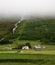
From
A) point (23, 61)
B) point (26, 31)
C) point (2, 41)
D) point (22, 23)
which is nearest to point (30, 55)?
point (23, 61)

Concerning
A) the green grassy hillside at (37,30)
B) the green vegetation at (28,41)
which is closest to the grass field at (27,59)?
the green vegetation at (28,41)

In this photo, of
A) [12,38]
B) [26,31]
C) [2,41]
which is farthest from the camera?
[26,31]

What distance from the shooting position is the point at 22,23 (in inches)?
6604

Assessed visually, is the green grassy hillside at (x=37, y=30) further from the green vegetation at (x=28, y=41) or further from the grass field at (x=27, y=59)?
the grass field at (x=27, y=59)

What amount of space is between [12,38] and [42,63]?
2562 inches

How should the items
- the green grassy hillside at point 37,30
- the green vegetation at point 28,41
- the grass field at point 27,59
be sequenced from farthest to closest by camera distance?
the green grassy hillside at point 37,30 → the green vegetation at point 28,41 → the grass field at point 27,59

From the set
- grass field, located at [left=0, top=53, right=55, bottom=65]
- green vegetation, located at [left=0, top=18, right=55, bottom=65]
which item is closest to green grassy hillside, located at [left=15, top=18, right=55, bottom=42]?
green vegetation, located at [left=0, top=18, right=55, bottom=65]

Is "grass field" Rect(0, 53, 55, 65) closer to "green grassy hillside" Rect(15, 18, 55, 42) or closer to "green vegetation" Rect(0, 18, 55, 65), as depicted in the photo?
"green vegetation" Rect(0, 18, 55, 65)

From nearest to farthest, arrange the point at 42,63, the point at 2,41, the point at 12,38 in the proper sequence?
the point at 42,63, the point at 2,41, the point at 12,38

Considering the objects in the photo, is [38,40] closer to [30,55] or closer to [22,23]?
[22,23]

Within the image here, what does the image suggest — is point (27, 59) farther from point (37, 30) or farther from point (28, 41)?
point (37, 30)

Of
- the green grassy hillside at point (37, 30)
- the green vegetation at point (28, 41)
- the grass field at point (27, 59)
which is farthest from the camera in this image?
the green grassy hillside at point (37, 30)

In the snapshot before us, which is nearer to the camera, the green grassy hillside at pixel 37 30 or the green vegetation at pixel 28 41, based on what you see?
the green vegetation at pixel 28 41

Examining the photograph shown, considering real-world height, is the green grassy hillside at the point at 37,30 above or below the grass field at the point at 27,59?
above
